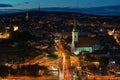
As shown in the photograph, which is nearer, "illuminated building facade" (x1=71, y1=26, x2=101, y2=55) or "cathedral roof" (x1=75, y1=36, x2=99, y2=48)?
"illuminated building facade" (x1=71, y1=26, x2=101, y2=55)

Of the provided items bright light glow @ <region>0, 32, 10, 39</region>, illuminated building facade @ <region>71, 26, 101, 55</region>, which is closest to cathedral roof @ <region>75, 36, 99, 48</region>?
illuminated building facade @ <region>71, 26, 101, 55</region>

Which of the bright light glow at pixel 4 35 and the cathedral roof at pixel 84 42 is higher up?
the cathedral roof at pixel 84 42

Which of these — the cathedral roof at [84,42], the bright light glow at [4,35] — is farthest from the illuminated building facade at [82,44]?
the bright light glow at [4,35]

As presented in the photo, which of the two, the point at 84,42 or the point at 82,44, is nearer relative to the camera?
the point at 82,44

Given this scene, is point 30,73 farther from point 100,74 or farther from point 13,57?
point 13,57

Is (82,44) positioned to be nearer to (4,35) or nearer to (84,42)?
(84,42)

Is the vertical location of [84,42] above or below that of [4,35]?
above

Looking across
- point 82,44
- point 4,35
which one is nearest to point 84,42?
point 82,44

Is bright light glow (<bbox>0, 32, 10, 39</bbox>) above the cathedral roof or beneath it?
beneath

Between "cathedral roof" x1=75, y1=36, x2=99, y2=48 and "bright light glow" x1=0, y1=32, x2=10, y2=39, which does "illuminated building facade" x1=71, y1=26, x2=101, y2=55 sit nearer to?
"cathedral roof" x1=75, y1=36, x2=99, y2=48

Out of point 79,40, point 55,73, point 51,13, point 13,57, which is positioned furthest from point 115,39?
point 51,13

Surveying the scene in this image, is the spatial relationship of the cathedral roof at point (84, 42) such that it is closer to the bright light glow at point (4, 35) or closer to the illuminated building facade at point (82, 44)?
the illuminated building facade at point (82, 44)
